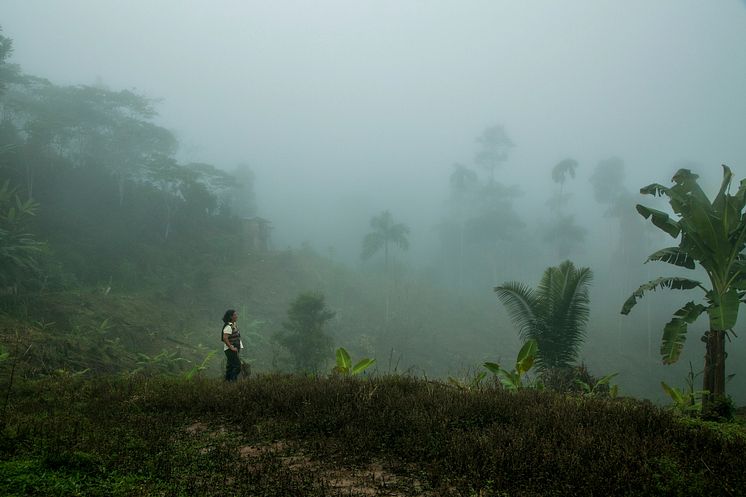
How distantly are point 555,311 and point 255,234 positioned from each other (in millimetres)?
34792

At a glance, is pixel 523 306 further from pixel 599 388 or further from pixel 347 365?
pixel 347 365

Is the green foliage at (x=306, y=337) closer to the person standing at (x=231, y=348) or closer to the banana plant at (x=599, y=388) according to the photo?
the person standing at (x=231, y=348)

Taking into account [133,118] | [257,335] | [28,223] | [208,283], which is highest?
[133,118]

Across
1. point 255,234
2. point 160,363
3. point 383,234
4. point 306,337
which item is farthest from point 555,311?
point 383,234

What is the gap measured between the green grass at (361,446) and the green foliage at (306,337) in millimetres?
15323

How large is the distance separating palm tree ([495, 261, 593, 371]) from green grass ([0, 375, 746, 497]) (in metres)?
8.24

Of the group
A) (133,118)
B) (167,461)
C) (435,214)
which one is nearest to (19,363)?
(167,461)

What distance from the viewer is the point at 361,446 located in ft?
13.9

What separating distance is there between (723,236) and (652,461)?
9002mm

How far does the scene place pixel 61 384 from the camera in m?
7.68

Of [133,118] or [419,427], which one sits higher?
[133,118]

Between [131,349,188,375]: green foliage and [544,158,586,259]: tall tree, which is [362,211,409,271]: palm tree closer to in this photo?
[544,158,586,259]: tall tree

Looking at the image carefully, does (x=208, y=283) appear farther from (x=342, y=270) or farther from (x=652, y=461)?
(x=652, y=461)

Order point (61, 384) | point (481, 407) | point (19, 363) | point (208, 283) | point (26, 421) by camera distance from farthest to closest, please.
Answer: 1. point (208, 283)
2. point (19, 363)
3. point (61, 384)
4. point (481, 407)
5. point (26, 421)
